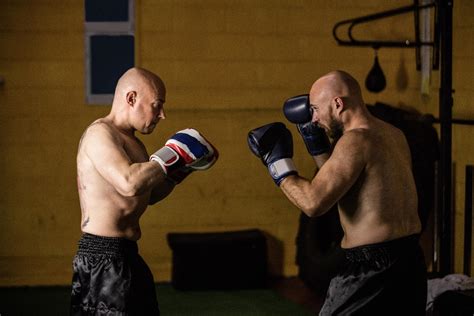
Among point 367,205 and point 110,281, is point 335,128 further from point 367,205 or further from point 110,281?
point 110,281

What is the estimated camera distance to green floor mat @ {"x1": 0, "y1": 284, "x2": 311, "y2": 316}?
18.5ft

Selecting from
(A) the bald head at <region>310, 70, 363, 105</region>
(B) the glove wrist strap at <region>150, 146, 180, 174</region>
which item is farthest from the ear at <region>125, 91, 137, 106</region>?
(A) the bald head at <region>310, 70, 363, 105</region>

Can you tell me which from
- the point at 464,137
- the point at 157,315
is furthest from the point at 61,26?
the point at 157,315

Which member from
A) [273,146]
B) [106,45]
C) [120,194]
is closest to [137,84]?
[120,194]

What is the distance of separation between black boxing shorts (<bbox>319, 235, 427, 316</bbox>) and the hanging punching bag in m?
2.96

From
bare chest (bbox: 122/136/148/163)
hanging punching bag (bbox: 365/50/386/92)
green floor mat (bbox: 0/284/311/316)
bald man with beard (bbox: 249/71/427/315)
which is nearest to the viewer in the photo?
bald man with beard (bbox: 249/71/427/315)

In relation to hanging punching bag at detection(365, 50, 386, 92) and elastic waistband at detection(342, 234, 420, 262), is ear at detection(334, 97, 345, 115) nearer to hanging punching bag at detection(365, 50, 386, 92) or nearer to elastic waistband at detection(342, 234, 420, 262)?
elastic waistband at detection(342, 234, 420, 262)

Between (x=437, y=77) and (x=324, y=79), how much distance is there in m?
3.00

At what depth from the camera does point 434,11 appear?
6.13 metres

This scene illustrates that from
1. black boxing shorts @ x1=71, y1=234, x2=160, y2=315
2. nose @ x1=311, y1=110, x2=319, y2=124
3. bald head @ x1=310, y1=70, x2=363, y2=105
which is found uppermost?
bald head @ x1=310, y1=70, x2=363, y2=105

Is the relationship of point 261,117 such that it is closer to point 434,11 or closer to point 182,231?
point 182,231

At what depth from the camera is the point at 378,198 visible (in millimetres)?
3287

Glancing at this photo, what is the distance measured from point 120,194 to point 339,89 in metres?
0.88

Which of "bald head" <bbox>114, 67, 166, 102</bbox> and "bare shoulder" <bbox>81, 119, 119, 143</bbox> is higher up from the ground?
"bald head" <bbox>114, 67, 166, 102</bbox>
